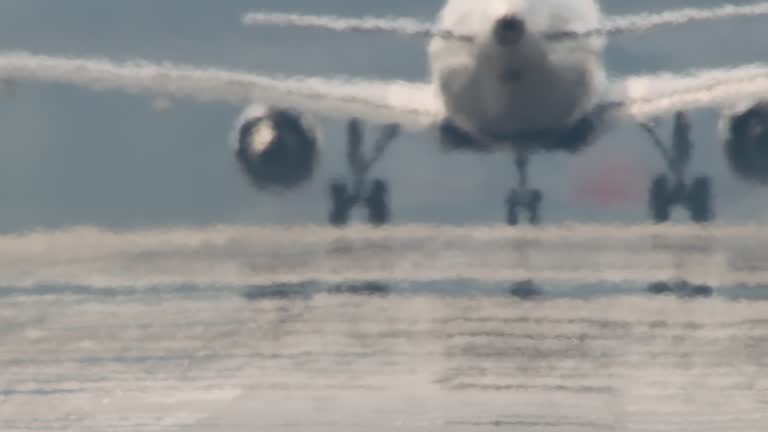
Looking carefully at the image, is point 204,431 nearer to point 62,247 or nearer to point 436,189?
point 62,247

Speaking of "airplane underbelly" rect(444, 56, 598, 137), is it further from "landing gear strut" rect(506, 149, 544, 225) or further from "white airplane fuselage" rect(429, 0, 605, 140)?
"landing gear strut" rect(506, 149, 544, 225)

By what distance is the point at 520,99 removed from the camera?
3403cm

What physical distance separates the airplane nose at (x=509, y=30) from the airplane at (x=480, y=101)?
43 centimetres

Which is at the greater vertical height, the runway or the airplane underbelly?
the airplane underbelly

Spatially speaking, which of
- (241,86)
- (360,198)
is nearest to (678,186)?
(360,198)

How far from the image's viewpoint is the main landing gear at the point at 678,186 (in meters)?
38.4

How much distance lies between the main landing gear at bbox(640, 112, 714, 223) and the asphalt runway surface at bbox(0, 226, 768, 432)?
3.86 meters

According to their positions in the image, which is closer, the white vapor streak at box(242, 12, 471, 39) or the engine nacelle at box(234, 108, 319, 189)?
the white vapor streak at box(242, 12, 471, 39)

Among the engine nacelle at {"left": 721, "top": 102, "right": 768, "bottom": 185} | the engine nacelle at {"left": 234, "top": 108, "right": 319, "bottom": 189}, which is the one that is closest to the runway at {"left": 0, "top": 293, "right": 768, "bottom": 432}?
the engine nacelle at {"left": 234, "top": 108, "right": 319, "bottom": 189}

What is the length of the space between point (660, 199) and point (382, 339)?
64.6 feet

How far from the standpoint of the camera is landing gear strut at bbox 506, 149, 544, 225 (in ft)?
121

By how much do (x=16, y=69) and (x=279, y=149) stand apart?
19.3 feet

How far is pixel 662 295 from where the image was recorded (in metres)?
24.3

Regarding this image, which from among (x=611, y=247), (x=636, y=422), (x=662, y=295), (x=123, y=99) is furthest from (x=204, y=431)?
(x=123, y=99)
